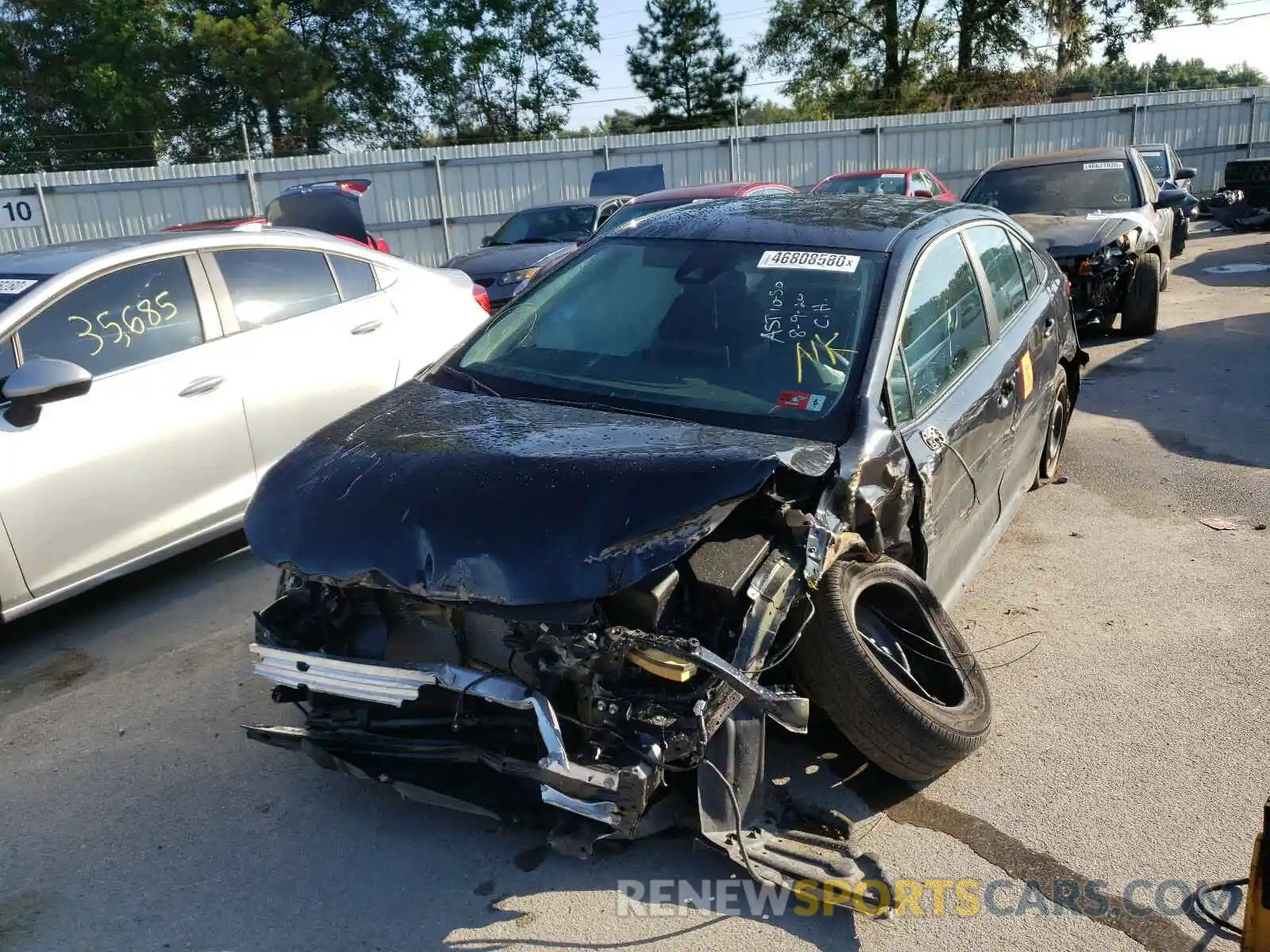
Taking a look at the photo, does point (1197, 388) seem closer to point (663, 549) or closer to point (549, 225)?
point (663, 549)

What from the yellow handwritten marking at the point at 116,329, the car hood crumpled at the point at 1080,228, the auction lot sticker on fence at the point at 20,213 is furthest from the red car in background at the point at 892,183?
the auction lot sticker on fence at the point at 20,213

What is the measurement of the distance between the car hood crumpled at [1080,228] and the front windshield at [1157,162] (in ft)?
17.0

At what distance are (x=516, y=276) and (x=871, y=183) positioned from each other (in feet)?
19.3

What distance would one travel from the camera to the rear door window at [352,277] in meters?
5.88

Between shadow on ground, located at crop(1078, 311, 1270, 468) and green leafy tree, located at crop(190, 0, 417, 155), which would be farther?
green leafy tree, located at crop(190, 0, 417, 155)

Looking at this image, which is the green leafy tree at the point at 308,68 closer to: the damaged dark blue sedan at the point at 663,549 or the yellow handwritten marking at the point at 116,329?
the yellow handwritten marking at the point at 116,329

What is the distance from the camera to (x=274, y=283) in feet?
18.0

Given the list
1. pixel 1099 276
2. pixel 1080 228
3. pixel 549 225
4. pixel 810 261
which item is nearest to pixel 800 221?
pixel 810 261

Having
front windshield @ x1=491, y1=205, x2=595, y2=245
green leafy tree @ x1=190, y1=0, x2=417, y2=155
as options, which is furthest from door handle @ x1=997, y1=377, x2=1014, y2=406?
green leafy tree @ x1=190, y1=0, x2=417, y2=155

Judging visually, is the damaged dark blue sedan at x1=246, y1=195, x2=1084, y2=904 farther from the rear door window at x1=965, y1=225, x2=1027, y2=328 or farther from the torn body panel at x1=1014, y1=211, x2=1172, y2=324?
the torn body panel at x1=1014, y1=211, x2=1172, y2=324

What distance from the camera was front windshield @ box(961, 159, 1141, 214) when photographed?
10.4m

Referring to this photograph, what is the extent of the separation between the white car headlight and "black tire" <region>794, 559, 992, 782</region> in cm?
901

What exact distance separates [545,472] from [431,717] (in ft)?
2.45

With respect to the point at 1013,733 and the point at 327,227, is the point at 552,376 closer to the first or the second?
the point at 1013,733
